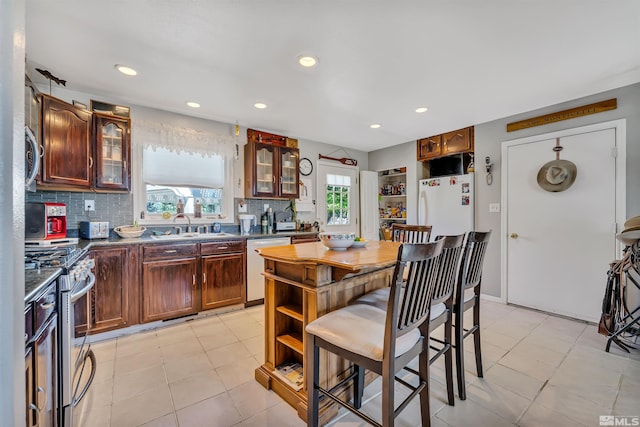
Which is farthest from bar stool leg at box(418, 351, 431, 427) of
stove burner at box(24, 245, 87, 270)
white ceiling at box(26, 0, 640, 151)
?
white ceiling at box(26, 0, 640, 151)

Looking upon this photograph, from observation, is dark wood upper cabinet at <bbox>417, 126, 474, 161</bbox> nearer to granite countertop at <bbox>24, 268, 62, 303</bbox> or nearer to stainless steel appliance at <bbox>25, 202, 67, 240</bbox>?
granite countertop at <bbox>24, 268, 62, 303</bbox>

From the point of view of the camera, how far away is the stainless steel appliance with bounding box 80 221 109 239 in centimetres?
270

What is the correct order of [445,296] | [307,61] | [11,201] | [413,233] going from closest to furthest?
[11,201] < [445,296] < [307,61] < [413,233]

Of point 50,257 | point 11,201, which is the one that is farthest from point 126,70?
point 11,201

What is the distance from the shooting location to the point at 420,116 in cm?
349

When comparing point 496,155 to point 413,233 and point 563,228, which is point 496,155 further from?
point 413,233

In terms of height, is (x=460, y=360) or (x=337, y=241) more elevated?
(x=337, y=241)

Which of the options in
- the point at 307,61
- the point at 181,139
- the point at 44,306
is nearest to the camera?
the point at 44,306

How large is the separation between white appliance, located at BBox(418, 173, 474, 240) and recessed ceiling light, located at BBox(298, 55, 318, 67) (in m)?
2.83

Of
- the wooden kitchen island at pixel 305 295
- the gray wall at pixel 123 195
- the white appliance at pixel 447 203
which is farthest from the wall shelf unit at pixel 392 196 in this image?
the wooden kitchen island at pixel 305 295

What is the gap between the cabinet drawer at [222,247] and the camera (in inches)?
121

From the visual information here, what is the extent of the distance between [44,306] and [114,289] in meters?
1.72

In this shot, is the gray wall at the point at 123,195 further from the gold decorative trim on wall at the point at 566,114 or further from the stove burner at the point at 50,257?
the gold decorative trim on wall at the point at 566,114

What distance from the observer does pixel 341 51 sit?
209 cm
